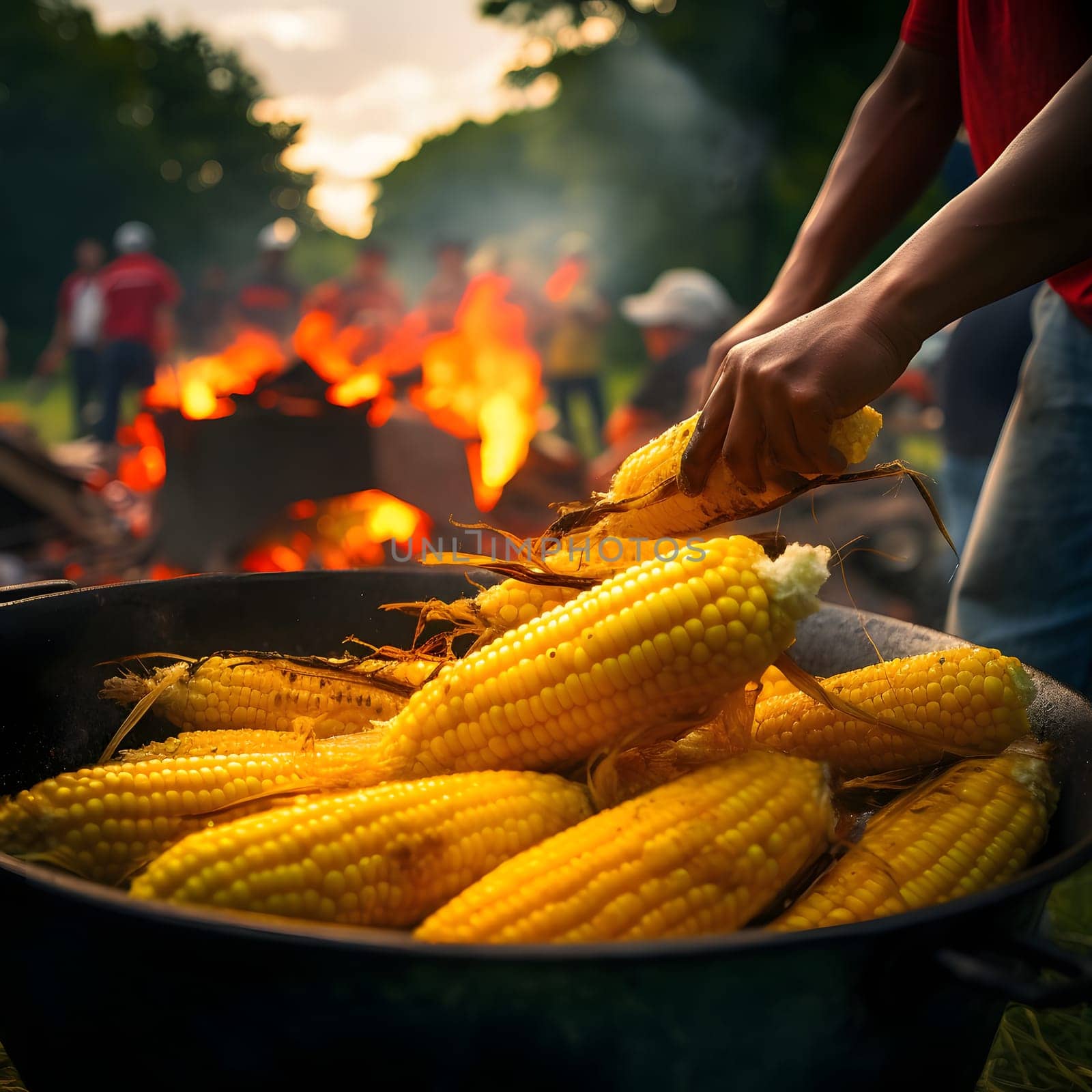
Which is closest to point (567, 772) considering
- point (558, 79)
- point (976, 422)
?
point (976, 422)

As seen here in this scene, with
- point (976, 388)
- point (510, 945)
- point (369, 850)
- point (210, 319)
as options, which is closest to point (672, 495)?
point (369, 850)

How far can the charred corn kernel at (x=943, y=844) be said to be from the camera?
106 cm

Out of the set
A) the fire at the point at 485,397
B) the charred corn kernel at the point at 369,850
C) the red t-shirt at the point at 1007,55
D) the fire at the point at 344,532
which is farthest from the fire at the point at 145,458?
the charred corn kernel at the point at 369,850

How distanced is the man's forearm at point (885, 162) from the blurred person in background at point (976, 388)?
0.74 metres

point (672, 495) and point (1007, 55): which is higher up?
A: point (1007, 55)

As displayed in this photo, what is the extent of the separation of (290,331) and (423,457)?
683 centimetres

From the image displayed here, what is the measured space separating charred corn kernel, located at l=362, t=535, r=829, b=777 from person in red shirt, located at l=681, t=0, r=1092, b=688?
0.56 ft

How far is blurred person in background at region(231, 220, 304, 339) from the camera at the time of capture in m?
10.6

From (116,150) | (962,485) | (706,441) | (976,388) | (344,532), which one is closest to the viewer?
(706,441)

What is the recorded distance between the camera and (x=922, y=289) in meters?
1.16

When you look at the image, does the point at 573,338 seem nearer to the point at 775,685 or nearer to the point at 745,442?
the point at 775,685

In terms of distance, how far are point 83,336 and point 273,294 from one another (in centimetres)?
304

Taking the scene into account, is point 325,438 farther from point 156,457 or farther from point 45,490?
point 45,490

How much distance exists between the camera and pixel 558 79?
19797 millimetres
